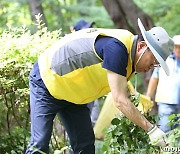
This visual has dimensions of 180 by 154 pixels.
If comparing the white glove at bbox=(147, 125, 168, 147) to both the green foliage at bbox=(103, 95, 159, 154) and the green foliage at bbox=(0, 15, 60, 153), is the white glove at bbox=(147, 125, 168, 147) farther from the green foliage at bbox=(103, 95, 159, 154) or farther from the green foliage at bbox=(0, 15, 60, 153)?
the green foliage at bbox=(0, 15, 60, 153)

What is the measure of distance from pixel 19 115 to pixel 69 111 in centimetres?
115

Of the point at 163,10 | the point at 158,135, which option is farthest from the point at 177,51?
the point at 163,10

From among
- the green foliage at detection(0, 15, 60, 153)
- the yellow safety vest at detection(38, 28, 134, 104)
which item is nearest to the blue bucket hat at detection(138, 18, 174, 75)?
the yellow safety vest at detection(38, 28, 134, 104)

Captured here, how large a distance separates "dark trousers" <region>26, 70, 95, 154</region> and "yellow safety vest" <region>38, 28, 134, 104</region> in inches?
4.7

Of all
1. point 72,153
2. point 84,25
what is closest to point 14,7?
point 84,25

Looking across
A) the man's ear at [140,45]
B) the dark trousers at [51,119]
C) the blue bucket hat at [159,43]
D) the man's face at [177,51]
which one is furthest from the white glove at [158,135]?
the man's face at [177,51]

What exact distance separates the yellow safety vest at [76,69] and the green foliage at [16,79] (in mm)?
759

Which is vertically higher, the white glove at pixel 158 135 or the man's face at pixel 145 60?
the man's face at pixel 145 60

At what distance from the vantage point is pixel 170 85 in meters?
6.25

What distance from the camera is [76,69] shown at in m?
3.88

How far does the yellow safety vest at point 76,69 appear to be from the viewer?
380 cm

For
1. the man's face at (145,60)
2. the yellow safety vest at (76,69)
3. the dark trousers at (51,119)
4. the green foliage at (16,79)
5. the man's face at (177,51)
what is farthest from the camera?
the man's face at (177,51)

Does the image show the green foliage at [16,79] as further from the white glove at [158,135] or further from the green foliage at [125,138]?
the white glove at [158,135]

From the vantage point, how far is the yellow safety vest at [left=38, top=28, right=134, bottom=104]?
12.5 feet
